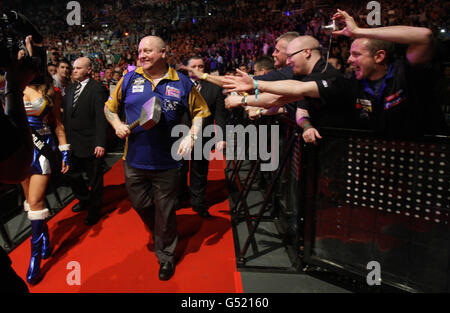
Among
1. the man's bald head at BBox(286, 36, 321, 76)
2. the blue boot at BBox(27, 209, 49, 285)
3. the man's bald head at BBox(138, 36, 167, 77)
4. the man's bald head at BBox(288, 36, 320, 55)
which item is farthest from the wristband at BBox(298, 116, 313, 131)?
the blue boot at BBox(27, 209, 49, 285)

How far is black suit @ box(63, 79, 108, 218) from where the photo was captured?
3328 mm

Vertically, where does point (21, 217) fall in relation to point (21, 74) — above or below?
below

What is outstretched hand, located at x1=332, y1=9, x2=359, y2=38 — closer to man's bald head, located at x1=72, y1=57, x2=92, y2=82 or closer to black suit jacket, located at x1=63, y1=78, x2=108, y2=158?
black suit jacket, located at x1=63, y1=78, x2=108, y2=158

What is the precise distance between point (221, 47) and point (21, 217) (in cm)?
947

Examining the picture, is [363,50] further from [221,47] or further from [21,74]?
[221,47]

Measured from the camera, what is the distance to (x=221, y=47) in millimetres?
11195

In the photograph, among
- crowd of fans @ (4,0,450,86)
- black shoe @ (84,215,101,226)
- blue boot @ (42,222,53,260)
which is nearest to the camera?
blue boot @ (42,222,53,260)

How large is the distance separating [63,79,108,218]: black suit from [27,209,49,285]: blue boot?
899mm

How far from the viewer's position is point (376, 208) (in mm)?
2070

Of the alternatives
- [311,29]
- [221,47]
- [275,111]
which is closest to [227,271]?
[275,111]

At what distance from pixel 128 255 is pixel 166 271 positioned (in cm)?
57

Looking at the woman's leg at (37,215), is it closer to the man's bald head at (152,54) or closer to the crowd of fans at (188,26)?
the man's bald head at (152,54)

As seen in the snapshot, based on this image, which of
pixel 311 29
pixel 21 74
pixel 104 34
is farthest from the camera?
pixel 104 34
